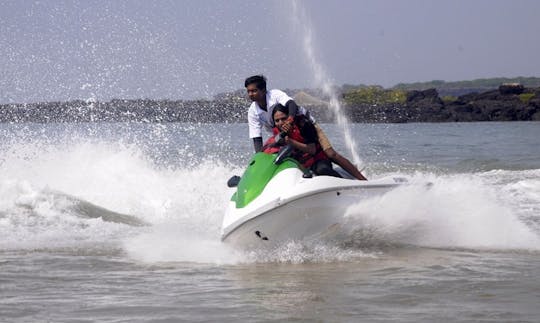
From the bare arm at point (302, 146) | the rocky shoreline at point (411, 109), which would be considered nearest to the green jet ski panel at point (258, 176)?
the bare arm at point (302, 146)

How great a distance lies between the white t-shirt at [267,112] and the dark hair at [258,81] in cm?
13

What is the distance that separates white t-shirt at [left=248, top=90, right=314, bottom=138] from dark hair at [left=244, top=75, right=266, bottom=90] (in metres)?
0.13

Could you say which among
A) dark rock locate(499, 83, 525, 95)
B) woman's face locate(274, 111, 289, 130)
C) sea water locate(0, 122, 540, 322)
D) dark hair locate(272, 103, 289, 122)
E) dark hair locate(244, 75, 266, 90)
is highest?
dark rock locate(499, 83, 525, 95)

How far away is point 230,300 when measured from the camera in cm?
609

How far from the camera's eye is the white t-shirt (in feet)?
27.6

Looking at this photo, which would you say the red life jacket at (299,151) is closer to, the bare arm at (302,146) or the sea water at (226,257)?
the bare arm at (302,146)

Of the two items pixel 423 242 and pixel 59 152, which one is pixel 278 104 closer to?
pixel 423 242

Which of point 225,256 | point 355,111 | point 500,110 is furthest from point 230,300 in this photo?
point 500,110

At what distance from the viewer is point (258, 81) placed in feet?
27.4

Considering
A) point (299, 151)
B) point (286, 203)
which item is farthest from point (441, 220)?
point (286, 203)

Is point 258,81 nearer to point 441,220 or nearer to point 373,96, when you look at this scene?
point 441,220

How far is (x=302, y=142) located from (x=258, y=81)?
71cm

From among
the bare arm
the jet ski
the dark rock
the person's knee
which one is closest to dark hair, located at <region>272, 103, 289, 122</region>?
the bare arm

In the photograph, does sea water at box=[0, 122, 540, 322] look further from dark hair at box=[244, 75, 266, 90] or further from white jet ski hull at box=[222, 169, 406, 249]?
dark hair at box=[244, 75, 266, 90]
